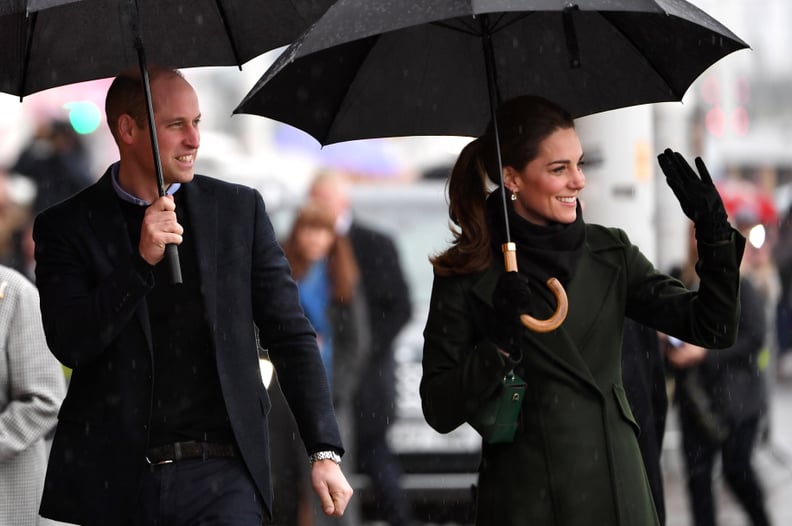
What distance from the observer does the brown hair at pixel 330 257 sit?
9219 millimetres

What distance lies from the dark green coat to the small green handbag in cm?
5

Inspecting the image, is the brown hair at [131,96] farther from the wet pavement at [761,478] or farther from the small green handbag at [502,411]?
the wet pavement at [761,478]

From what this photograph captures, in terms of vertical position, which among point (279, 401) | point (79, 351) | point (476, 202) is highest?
point (476, 202)

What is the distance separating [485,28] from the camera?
5.19 m

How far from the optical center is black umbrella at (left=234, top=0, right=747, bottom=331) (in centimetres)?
518

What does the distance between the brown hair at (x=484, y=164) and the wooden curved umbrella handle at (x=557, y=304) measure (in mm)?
123

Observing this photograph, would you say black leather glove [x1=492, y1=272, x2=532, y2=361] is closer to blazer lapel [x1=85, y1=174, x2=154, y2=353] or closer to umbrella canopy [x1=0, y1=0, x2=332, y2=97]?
blazer lapel [x1=85, y1=174, x2=154, y2=353]

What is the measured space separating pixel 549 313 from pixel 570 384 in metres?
0.21

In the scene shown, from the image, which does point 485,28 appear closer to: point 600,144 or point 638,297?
point 638,297

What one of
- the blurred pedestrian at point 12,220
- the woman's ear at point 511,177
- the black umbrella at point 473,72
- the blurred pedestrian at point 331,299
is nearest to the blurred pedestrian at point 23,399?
the black umbrella at point 473,72

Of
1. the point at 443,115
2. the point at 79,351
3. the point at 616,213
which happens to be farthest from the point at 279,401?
the point at 79,351

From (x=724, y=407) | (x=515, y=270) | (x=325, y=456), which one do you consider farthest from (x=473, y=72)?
(x=724, y=407)

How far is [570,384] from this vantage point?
Result: 4.58 meters

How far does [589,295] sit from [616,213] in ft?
11.4
